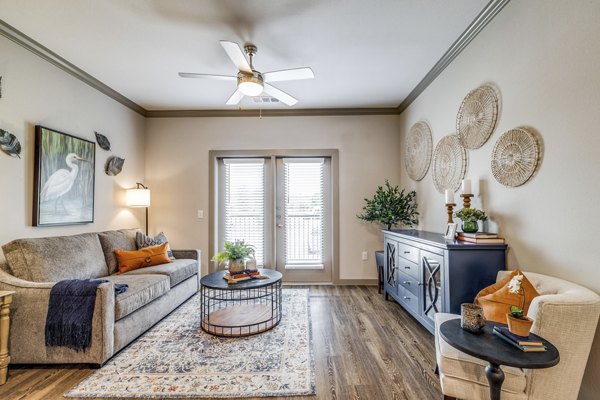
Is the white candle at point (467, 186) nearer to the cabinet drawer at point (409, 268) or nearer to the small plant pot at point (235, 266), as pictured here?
the cabinet drawer at point (409, 268)

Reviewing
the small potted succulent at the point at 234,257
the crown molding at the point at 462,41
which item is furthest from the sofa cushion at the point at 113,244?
the crown molding at the point at 462,41

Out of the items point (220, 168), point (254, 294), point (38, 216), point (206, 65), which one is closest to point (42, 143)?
point (38, 216)

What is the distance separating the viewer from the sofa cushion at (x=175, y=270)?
3334mm

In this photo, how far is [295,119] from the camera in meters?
4.77

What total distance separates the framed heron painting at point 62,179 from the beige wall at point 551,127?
420 centimetres

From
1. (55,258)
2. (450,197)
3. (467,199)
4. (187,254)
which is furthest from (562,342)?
(187,254)

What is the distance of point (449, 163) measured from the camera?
10.3 ft

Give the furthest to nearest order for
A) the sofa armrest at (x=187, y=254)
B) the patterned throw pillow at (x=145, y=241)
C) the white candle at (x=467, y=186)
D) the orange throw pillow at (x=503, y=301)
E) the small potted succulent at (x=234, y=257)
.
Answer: the sofa armrest at (x=187, y=254) → the patterned throw pillow at (x=145, y=241) → the small potted succulent at (x=234, y=257) → the white candle at (x=467, y=186) → the orange throw pillow at (x=503, y=301)

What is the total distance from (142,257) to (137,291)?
958mm

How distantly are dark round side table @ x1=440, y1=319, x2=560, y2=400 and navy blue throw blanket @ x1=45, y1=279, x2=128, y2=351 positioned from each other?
2.55 m

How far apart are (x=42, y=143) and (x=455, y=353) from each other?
3.93m

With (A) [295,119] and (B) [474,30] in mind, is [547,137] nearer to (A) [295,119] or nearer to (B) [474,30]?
(B) [474,30]

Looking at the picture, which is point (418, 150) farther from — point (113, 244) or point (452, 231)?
point (113, 244)

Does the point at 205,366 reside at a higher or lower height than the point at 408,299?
lower
